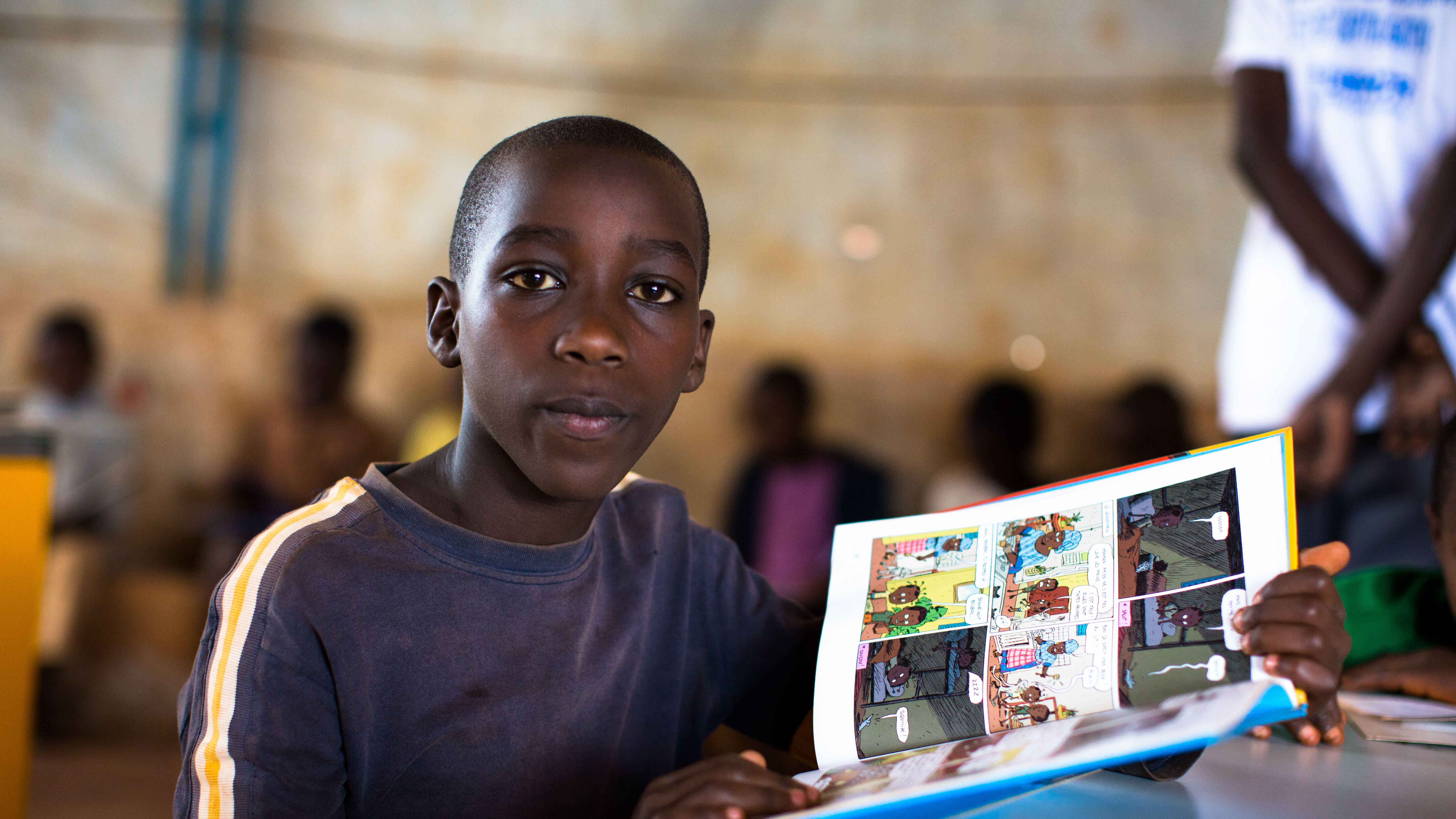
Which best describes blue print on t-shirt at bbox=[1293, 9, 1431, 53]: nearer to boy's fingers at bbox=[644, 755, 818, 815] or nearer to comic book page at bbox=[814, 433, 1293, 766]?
comic book page at bbox=[814, 433, 1293, 766]

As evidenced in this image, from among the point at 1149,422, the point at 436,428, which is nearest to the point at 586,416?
the point at 436,428

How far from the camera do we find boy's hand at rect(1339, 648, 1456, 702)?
1.19m

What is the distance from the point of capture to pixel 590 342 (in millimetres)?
829

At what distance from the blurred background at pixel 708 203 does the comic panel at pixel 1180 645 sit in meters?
3.12

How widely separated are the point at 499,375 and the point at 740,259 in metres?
3.38

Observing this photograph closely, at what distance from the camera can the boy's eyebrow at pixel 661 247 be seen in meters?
0.87

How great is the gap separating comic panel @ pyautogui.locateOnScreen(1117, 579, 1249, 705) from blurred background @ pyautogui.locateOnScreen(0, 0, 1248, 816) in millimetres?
3121

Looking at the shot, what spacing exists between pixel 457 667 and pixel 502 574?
0.09 metres

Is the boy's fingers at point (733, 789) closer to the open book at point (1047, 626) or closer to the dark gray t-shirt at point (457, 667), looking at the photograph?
the open book at point (1047, 626)

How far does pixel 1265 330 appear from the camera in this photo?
1935mm

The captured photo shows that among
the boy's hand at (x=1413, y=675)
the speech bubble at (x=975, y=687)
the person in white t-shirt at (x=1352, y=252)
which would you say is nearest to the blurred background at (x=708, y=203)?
the person in white t-shirt at (x=1352, y=252)

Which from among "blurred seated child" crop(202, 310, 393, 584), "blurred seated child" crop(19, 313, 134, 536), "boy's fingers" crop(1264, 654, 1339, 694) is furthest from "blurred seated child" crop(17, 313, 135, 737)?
"boy's fingers" crop(1264, 654, 1339, 694)

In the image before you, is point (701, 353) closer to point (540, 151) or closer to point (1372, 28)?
point (540, 151)

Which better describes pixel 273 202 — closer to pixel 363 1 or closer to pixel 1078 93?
pixel 363 1
